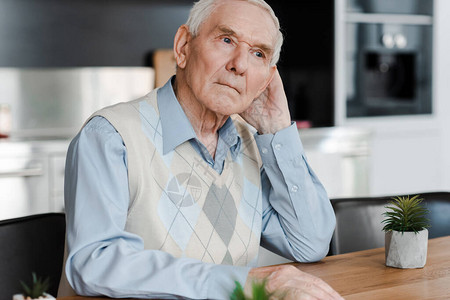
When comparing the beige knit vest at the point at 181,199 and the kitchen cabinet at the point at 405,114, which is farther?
the kitchen cabinet at the point at 405,114

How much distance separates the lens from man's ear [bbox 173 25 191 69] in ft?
5.09

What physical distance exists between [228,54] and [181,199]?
333mm

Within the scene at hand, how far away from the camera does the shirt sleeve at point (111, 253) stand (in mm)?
1154

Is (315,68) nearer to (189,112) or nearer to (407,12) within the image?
(407,12)

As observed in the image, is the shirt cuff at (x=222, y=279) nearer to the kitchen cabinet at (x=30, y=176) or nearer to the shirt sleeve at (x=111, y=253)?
the shirt sleeve at (x=111, y=253)

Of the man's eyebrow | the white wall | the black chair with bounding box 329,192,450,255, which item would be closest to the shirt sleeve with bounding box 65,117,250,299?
the man's eyebrow

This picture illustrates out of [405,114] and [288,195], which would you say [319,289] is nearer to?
[288,195]

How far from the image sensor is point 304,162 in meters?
1.62

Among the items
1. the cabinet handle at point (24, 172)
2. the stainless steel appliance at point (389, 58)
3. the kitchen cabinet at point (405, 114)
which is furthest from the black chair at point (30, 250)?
the stainless steel appliance at point (389, 58)

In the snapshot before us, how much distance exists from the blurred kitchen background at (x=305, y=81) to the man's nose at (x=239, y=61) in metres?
2.06

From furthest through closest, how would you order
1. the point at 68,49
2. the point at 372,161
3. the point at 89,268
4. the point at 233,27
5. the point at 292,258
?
the point at 372,161, the point at 68,49, the point at 292,258, the point at 233,27, the point at 89,268

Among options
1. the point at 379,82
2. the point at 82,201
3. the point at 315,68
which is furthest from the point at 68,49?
the point at 82,201

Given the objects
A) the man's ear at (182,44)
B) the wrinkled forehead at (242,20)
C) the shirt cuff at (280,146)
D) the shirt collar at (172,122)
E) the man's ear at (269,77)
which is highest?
the wrinkled forehead at (242,20)

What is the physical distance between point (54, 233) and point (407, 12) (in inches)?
146
